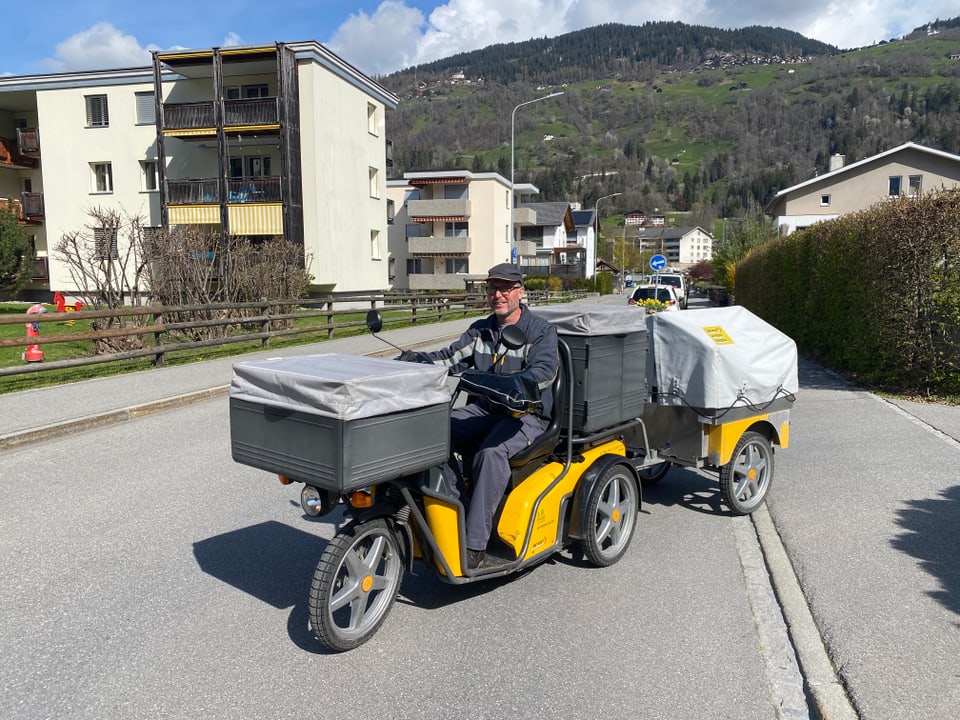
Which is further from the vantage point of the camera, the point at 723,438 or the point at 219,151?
the point at 219,151

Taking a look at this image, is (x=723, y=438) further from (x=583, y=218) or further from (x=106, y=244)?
(x=583, y=218)

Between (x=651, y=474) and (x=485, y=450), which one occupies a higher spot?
(x=485, y=450)

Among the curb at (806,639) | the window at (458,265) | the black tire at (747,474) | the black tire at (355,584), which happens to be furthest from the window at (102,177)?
the curb at (806,639)

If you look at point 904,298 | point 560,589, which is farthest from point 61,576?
point 904,298

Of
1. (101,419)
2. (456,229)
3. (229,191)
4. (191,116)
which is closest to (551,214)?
(456,229)

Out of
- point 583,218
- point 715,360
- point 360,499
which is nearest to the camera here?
point 360,499

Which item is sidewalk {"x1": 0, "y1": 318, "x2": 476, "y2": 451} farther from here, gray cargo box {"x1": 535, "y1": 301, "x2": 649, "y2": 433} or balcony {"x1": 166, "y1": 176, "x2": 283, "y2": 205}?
balcony {"x1": 166, "y1": 176, "x2": 283, "y2": 205}

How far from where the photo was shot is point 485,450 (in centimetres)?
400

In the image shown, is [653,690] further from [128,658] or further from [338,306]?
[338,306]

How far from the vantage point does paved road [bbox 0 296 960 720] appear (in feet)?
10.7

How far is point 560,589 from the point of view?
443 cm

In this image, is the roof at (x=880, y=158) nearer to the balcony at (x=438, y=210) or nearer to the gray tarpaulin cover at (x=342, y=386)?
the balcony at (x=438, y=210)

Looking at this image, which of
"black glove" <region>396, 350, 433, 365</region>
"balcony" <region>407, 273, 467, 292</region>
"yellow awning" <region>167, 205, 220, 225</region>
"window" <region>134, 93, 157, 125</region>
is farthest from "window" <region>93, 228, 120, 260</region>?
"balcony" <region>407, 273, 467, 292</region>

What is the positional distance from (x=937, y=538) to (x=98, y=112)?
130 feet
